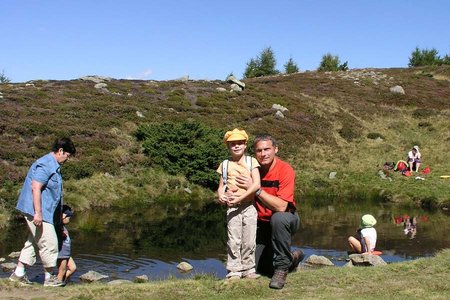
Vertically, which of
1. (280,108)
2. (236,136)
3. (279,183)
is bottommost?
(279,183)

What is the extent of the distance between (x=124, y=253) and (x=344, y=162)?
2137 centimetres

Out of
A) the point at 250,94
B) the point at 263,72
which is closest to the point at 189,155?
the point at 250,94

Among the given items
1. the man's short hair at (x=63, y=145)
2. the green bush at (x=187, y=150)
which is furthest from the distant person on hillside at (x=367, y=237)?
the green bush at (x=187, y=150)

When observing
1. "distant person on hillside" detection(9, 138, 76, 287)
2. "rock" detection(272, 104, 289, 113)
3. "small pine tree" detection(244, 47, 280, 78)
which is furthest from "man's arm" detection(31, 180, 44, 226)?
"small pine tree" detection(244, 47, 280, 78)

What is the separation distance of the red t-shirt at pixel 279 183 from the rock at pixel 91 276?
478 cm

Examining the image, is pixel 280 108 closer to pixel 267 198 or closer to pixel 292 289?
pixel 267 198

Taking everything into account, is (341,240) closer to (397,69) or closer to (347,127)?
(347,127)

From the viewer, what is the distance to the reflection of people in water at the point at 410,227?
17.1 m

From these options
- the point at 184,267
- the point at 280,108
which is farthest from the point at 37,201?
the point at 280,108

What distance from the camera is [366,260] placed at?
36.3 feet

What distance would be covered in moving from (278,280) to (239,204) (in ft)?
4.16

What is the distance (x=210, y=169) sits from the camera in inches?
995

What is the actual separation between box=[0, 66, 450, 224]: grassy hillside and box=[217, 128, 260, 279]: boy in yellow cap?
13.0 meters

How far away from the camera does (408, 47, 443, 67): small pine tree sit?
8526cm
